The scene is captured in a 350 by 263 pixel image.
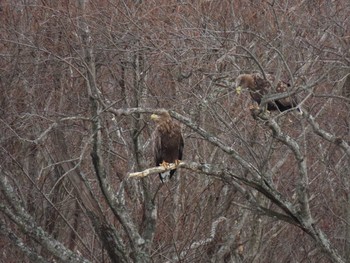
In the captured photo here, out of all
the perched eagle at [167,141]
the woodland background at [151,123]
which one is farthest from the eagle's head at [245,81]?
the perched eagle at [167,141]

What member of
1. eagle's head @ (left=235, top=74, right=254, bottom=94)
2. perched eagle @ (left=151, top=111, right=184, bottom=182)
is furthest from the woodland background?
perched eagle @ (left=151, top=111, right=184, bottom=182)

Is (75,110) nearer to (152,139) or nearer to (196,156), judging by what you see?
(152,139)

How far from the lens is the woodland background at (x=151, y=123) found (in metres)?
8.38

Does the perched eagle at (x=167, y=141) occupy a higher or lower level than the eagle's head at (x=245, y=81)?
lower

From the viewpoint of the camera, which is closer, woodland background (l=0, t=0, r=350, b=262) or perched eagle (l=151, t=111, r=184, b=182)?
woodland background (l=0, t=0, r=350, b=262)

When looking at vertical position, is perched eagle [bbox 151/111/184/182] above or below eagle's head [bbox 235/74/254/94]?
below

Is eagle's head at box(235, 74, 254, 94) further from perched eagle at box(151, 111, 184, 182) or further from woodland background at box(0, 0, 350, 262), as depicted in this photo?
perched eagle at box(151, 111, 184, 182)

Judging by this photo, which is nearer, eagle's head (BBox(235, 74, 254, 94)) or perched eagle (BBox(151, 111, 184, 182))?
eagle's head (BBox(235, 74, 254, 94))

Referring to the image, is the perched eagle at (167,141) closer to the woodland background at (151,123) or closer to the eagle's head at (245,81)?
the woodland background at (151,123)

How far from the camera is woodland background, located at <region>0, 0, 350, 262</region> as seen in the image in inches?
A: 330

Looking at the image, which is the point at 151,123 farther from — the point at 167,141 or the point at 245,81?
the point at 245,81

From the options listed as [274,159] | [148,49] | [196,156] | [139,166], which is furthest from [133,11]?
[274,159]

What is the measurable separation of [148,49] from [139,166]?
59.9 inches

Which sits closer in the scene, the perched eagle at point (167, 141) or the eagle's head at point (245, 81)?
the eagle's head at point (245, 81)
